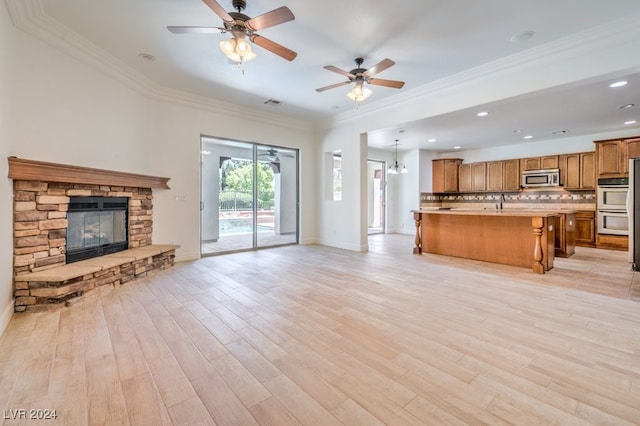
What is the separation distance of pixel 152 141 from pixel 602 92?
744 cm

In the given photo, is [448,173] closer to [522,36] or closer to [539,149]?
[539,149]

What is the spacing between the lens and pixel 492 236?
5.11 m

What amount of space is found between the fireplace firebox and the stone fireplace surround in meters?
0.14

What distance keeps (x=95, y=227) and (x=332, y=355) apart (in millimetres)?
3870

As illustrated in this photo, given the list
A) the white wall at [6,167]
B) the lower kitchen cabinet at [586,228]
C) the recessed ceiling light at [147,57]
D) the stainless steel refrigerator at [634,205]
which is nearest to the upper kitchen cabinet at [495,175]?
the lower kitchen cabinet at [586,228]

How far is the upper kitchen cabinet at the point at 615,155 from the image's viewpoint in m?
5.96

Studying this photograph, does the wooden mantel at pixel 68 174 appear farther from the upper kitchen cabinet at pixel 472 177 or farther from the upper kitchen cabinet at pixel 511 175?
the upper kitchen cabinet at pixel 511 175

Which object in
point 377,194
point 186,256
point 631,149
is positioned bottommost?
point 186,256

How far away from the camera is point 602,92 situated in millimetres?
4262

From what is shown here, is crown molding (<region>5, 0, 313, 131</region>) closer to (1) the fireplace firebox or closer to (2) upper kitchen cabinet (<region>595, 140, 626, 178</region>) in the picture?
(1) the fireplace firebox

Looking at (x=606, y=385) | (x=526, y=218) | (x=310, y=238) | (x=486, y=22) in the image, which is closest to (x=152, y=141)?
(x=310, y=238)

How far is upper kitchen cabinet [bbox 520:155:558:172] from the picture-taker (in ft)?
23.7

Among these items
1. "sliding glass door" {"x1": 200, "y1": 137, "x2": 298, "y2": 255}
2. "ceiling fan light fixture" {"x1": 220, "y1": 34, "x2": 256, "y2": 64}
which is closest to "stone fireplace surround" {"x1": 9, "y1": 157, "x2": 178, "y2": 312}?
"sliding glass door" {"x1": 200, "y1": 137, "x2": 298, "y2": 255}

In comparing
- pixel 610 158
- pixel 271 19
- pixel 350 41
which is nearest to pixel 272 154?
pixel 350 41
